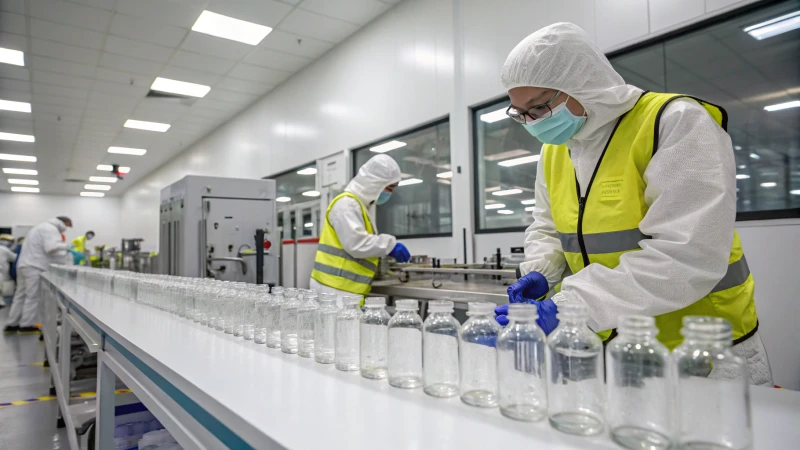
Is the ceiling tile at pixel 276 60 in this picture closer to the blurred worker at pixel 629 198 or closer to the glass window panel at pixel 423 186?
the glass window panel at pixel 423 186

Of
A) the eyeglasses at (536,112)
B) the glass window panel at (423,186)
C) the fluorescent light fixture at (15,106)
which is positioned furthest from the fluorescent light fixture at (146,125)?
the eyeglasses at (536,112)

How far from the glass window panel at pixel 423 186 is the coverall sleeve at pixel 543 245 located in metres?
2.67

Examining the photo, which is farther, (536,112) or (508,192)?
(508,192)

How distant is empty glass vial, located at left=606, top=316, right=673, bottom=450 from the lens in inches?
22.9

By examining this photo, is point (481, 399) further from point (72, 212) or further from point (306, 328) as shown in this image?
point (72, 212)

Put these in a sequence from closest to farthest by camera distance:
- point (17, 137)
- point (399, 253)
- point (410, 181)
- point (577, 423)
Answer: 1. point (577, 423)
2. point (399, 253)
3. point (410, 181)
4. point (17, 137)

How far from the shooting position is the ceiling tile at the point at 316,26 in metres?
4.82

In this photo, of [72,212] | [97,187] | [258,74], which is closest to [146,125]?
[258,74]

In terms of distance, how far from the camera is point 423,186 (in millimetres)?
4695

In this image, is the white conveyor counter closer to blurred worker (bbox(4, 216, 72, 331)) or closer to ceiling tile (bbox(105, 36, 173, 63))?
ceiling tile (bbox(105, 36, 173, 63))

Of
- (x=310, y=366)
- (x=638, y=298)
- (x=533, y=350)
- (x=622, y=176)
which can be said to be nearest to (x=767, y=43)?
(x=622, y=176)

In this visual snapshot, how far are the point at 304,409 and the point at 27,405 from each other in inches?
153

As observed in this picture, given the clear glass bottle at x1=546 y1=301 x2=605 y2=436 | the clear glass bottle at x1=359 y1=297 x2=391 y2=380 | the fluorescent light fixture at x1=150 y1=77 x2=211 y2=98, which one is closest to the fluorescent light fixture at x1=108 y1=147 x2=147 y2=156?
the fluorescent light fixture at x1=150 y1=77 x2=211 y2=98

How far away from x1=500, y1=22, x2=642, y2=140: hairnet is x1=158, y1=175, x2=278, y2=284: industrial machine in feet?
8.76
